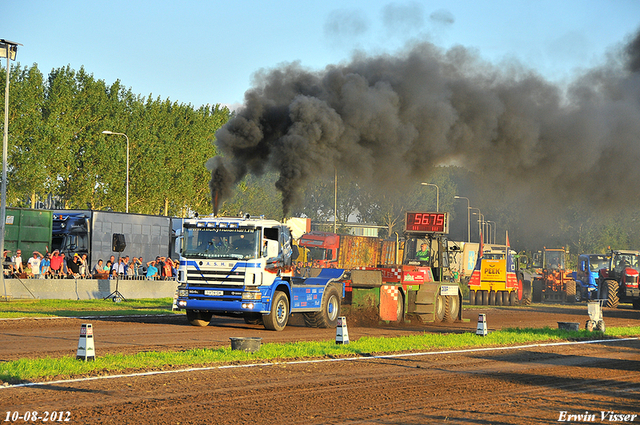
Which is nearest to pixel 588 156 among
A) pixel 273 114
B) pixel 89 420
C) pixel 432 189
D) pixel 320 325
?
pixel 273 114

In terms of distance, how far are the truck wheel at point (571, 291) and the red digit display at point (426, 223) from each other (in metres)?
22.8

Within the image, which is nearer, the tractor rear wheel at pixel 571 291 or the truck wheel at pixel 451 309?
the truck wheel at pixel 451 309

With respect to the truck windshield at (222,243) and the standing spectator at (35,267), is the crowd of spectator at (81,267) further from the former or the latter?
the truck windshield at (222,243)

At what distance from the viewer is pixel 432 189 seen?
4685 inches

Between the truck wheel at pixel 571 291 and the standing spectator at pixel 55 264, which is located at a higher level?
A: the standing spectator at pixel 55 264

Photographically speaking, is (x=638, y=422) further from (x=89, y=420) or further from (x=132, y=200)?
(x=132, y=200)

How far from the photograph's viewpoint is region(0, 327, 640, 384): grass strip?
10.9 meters

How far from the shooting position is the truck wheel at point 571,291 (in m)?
44.5

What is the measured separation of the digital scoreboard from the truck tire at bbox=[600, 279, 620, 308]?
51.7 ft

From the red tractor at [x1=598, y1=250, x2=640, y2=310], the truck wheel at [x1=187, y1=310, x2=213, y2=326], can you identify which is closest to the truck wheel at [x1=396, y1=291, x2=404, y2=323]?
the truck wheel at [x1=187, y1=310, x2=213, y2=326]

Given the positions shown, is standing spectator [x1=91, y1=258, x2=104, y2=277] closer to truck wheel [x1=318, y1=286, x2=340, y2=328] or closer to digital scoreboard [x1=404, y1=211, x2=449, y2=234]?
digital scoreboard [x1=404, y1=211, x2=449, y2=234]

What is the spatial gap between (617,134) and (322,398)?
89.2 feet

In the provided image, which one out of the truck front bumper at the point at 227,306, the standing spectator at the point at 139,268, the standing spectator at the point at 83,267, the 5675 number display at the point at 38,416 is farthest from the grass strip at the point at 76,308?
the 5675 number display at the point at 38,416

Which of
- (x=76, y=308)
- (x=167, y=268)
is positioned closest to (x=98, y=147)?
(x=167, y=268)
